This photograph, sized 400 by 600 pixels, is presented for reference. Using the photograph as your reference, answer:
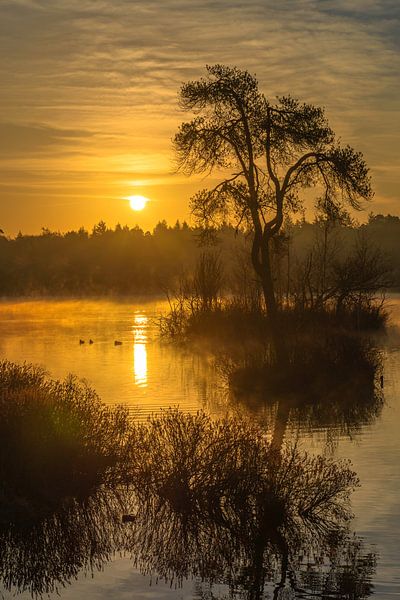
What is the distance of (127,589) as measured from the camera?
1316 centimetres

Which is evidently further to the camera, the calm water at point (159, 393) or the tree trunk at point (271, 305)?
the tree trunk at point (271, 305)

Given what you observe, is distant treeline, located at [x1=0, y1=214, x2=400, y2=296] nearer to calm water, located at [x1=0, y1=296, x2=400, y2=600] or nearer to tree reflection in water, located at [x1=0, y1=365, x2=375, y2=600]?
calm water, located at [x1=0, y1=296, x2=400, y2=600]

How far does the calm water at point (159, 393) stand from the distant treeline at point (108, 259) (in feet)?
189

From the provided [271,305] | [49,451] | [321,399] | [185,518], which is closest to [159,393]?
[271,305]

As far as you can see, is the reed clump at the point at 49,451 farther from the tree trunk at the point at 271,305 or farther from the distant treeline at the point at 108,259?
the distant treeline at the point at 108,259

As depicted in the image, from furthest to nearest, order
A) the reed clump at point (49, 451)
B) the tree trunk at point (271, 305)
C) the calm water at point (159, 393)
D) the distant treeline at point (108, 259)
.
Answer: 1. the distant treeline at point (108, 259)
2. the tree trunk at point (271, 305)
3. the reed clump at point (49, 451)
4. the calm water at point (159, 393)

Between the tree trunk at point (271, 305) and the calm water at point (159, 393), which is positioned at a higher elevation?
the tree trunk at point (271, 305)

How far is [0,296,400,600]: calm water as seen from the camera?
1349 centimetres

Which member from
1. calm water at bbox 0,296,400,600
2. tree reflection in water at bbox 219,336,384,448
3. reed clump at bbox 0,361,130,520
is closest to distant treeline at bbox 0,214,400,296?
calm water at bbox 0,296,400,600

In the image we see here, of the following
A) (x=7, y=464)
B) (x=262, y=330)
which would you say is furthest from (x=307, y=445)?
(x=262, y=330)

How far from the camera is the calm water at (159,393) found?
13492mm

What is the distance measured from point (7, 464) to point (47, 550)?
2134 mm

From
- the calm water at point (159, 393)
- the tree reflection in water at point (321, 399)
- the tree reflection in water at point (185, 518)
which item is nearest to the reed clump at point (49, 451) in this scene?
the tree reflection in water at point (185, 518)

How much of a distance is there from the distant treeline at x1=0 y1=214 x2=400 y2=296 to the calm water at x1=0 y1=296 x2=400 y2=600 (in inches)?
Result: 2272
